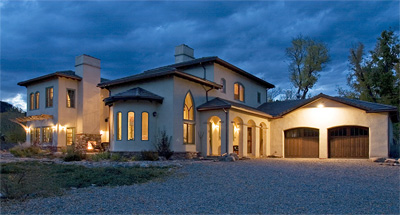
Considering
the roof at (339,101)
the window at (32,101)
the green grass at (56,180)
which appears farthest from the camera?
the window at (32,101)

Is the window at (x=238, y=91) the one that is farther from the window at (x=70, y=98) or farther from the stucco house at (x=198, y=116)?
the window at (x=70, y=98)

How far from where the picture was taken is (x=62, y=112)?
81.2 feet

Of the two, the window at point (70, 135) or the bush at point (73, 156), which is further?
the window at point (70, 135)

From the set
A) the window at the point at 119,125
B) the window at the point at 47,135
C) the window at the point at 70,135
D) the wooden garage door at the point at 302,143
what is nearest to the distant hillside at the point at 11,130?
the window at the point at 47,135

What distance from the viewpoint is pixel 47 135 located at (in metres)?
25.7

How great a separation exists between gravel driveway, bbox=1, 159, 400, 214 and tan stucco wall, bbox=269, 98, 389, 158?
35.7 ft

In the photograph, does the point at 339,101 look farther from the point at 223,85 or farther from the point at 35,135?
the point at 35,135

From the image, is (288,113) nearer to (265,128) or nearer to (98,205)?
(265,128)

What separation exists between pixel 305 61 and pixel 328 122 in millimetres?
16658

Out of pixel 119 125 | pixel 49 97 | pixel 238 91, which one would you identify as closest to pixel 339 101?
pixel 238 91

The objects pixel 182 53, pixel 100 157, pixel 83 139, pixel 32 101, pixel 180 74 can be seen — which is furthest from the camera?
pixel 32 101

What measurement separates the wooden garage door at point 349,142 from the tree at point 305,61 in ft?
48.7

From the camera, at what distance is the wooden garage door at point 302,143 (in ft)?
74.7

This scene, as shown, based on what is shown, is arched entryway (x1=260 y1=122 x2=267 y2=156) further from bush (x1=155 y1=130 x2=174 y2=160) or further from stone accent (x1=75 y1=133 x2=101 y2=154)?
stone accent (x1=75 y1=133 x2=101 y2=154)
